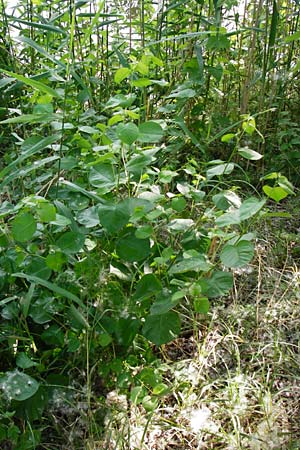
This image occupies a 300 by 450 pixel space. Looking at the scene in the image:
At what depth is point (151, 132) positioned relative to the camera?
1.20 meters

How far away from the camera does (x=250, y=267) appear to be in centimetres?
164

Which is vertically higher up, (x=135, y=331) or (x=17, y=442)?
(x=135, y=331)

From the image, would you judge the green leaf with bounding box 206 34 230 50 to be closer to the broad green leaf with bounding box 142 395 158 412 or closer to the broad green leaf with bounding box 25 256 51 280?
the broad green leaf with bounding box 25 256 51 280

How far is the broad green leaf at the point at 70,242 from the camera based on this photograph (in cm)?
113

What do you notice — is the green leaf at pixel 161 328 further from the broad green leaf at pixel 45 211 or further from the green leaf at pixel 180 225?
the broad green leaf at pixel 45 211

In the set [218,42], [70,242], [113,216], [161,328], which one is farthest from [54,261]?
[218,42]

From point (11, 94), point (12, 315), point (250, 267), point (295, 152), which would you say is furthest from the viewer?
point (11, 94)

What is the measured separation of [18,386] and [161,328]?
30cm

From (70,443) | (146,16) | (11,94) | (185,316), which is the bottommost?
(70,443)

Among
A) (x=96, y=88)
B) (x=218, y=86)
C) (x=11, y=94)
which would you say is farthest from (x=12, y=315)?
(x=218, y=86)

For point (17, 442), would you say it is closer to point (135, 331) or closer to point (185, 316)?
point (135, 331)

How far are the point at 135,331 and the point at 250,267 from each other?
1.80ft

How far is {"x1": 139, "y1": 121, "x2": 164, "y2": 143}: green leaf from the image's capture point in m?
1.19

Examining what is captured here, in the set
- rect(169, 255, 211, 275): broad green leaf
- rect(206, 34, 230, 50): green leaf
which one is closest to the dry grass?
rect(169, 255, 211, 275): broad green leaf
